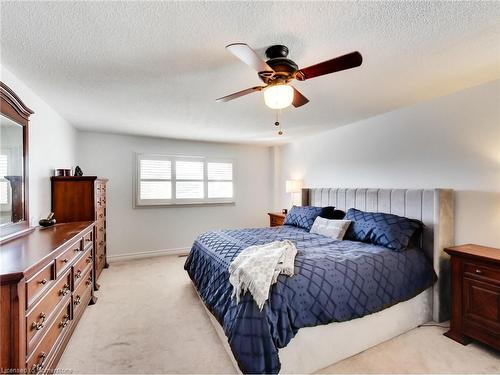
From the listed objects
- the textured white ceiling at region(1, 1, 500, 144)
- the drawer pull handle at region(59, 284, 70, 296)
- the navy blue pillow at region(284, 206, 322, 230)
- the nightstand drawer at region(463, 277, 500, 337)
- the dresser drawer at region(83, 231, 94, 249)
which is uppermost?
the textured white ceiling at region(1, 1, 500, 144)

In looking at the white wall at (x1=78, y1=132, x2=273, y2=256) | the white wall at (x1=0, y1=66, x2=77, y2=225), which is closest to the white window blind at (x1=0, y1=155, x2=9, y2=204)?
the white wall at (x1=0, y1=66, x2=77, y2=225)

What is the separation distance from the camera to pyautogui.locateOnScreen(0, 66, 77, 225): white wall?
8.34 ft

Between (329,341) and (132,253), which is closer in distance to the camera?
(329,341)

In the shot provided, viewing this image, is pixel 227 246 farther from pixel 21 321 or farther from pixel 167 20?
pixel 167 20

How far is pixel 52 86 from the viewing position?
101 inches

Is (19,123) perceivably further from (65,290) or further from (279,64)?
(279,64)

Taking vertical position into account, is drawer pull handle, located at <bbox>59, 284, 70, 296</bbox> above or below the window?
below

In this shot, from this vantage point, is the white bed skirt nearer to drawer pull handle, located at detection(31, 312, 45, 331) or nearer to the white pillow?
the white pillow

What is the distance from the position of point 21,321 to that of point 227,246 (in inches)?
68.7

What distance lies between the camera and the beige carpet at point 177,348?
2.00 meters

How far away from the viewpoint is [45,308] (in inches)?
68.2

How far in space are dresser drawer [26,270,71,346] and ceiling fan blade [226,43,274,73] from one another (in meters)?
1.88

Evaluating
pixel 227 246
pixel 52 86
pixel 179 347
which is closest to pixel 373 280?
pixel 227 246

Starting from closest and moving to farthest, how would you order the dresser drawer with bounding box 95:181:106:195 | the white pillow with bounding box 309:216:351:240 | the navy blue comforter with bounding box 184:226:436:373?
the navy blue comforter with bounding box 184:226:436:373 → the white pillow with bounding box 309:216:351:240 → the dresser drawer with bounding box 95:181:106:195
